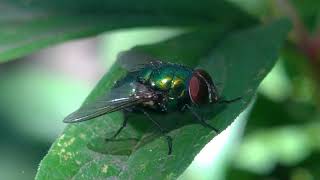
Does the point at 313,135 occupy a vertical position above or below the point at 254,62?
below

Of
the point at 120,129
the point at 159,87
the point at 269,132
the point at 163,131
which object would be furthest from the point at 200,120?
the point at 269,132

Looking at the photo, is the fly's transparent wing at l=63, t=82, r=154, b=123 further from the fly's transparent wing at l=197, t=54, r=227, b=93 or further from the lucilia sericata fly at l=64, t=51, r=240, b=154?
the fly's transparent wing at l=197, t=54, r=227, b=93

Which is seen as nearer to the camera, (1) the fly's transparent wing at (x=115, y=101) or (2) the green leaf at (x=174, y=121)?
(2) the green leaf at (x=174, y=121)

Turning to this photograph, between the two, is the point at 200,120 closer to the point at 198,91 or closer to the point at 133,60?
the point at 198,91

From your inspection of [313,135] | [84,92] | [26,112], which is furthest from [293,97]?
[26,112]

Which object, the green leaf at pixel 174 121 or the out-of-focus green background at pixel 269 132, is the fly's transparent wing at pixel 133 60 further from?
the out-of-focus green background at pixel 269 132

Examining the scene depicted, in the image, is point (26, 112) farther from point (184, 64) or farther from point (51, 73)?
point (184, 64)

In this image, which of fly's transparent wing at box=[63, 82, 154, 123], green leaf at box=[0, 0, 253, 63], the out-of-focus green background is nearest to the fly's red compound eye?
fly's transparent wing at box=[63, 82, 154, 123]

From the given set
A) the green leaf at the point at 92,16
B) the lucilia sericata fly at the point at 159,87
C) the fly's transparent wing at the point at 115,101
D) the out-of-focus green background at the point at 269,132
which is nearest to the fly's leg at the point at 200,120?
the lucilia sericata fly at the point at 159,87
